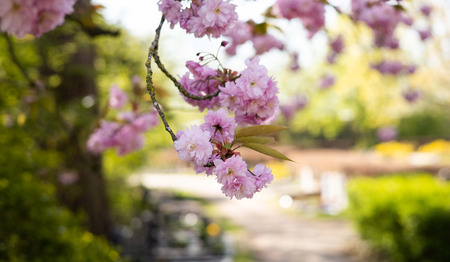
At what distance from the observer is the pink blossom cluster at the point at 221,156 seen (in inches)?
32.7

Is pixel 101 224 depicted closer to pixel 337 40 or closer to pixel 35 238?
pixel 35 238

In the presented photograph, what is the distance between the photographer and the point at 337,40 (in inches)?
211

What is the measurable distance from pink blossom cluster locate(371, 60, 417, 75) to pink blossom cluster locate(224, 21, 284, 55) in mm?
3452

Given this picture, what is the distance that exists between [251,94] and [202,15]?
202 mm

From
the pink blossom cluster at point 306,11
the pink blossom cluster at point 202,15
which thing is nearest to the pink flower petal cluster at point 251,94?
the pink blossom cluster at point 202,15

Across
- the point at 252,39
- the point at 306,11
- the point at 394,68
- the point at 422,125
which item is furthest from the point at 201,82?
the point at 422,125

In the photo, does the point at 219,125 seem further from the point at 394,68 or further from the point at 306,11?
the point at 394,68

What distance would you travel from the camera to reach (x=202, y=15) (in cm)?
97

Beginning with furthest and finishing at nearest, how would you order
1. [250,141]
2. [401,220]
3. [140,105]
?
[401,220]
[140,105]
[250,141]

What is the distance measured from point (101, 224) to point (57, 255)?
141 inches

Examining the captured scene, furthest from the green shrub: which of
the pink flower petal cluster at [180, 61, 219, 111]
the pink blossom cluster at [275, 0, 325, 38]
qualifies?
the pink flower petal cluster at [180, 61, 219, 111]

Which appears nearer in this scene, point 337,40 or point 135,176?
point 337,40

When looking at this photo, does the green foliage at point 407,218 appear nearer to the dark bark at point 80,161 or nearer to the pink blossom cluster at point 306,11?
the dark bark at point 80,161

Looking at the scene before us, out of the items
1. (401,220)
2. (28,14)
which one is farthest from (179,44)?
(28,14)
